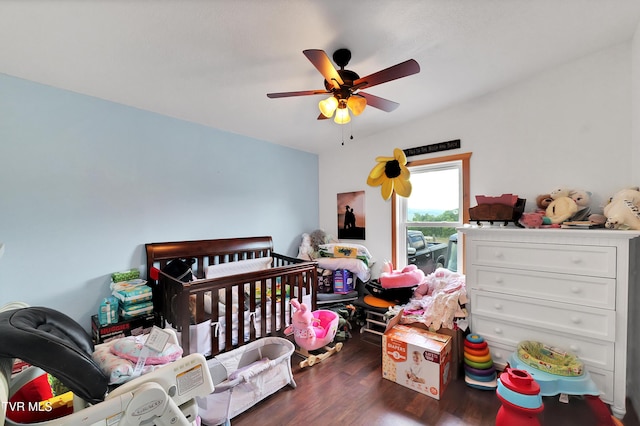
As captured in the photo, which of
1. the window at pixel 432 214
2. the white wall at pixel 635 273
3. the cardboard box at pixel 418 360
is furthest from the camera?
the window at pixel 432 214

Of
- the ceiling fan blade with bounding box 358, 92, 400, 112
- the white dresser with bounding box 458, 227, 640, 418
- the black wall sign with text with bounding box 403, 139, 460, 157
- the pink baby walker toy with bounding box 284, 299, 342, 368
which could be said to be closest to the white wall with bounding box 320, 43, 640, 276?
the black wall sign with text with bounding box 403, 139, 460, 157

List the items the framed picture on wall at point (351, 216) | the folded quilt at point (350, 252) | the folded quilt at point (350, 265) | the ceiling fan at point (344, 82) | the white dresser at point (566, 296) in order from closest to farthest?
1. the ceiling fan at point (344, 82)
2. the white dresser at point (566, 296)
3. the folded quilt at point (350, 265)
4. the folded quilt at point (350, 252)
5. the framed picture on wall at point (351, 216)

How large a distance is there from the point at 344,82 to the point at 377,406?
216 centimetres

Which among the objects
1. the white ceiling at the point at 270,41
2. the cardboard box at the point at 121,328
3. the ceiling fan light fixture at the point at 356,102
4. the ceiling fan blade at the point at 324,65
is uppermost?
the white ceiling at the point at 270,41

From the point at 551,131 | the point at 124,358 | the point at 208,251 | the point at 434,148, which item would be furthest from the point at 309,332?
the point at 551,131

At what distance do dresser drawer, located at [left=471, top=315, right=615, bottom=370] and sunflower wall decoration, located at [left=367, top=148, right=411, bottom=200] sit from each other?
1.24 meters

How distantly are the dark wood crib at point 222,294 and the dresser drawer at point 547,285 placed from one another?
149 centimetres

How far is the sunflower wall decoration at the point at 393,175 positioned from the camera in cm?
183

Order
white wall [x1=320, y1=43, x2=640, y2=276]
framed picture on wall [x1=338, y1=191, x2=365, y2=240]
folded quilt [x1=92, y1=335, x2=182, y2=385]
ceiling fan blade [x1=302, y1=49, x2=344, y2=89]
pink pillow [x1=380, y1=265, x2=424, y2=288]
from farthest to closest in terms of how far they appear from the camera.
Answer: framed picture on wall [x1=338, y1=191, x2=365, y2=240]
pink pillow [x1=380, y1=265, x2=424, y2=288]
white wall [x1=320, y1=43, x2=640, y2=276]
ceiling fan blade [x1=302, y1=49, x2=344, y2=89]
folded quilt [x1=92, y1=335, x2=182, y2=385]

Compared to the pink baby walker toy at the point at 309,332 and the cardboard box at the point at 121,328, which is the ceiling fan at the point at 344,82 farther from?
the cardboard box at the point at 121,328

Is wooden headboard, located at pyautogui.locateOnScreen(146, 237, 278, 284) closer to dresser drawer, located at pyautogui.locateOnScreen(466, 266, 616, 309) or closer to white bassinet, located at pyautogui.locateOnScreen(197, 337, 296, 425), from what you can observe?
white bassinet, located at pyautogui.locateOnScreen(197, 337, 296, 425)

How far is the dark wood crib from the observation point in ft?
5.97

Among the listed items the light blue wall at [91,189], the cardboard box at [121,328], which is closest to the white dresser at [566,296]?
the light blue wall at [91,189]

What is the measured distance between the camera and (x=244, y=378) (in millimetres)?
1569
